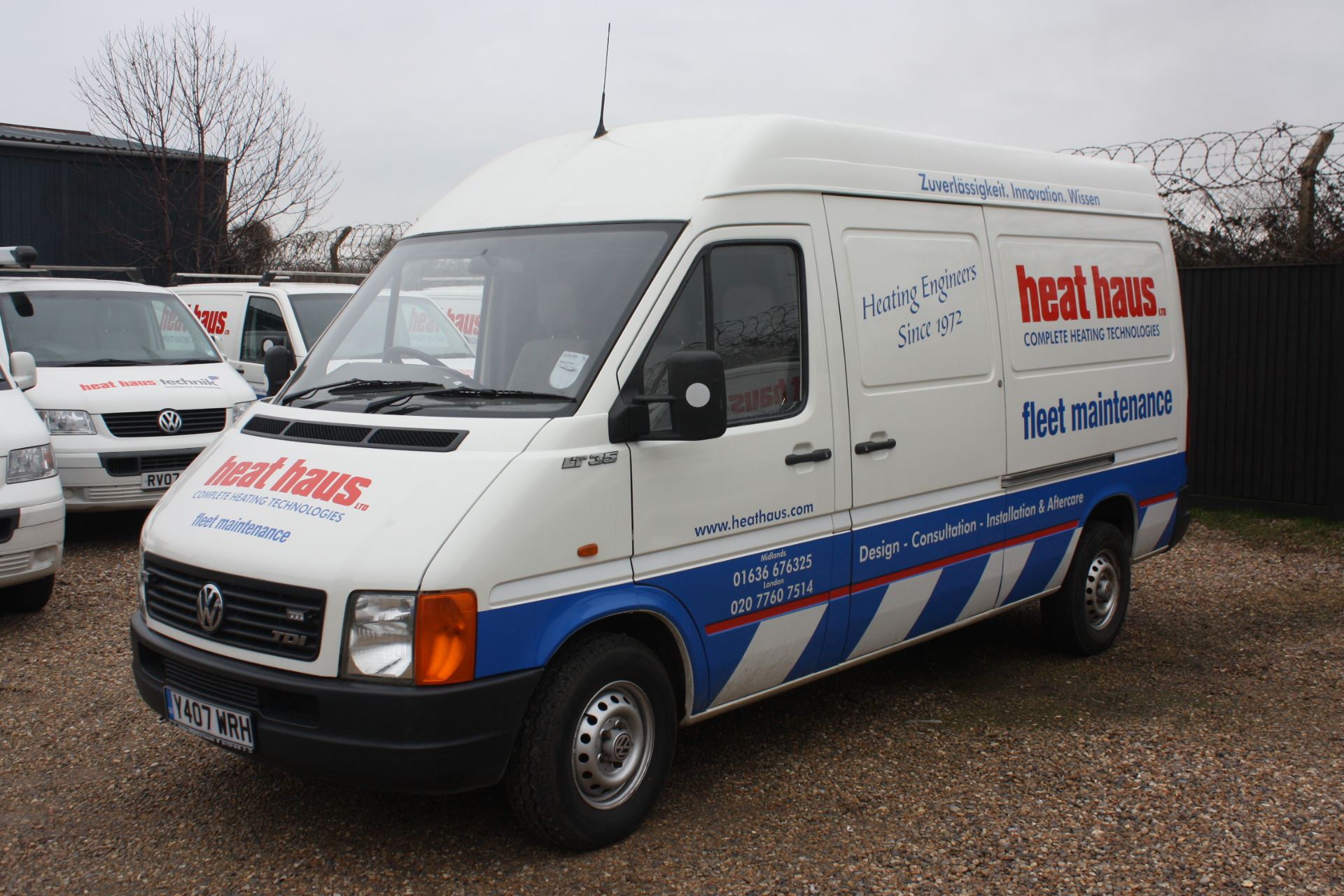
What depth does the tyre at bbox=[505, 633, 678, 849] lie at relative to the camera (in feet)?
12.6

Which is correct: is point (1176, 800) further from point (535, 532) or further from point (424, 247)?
point (424, 247)

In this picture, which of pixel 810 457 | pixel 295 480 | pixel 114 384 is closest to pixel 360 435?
pixel 295 480

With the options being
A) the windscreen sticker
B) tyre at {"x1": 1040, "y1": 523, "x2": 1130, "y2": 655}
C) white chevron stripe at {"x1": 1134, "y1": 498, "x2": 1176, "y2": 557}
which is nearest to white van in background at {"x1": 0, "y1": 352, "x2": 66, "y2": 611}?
the windscreen sticker

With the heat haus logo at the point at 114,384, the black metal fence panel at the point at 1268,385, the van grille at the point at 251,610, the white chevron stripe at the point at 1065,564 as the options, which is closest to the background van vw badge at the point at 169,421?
the heat haus logo at the point at 114,384

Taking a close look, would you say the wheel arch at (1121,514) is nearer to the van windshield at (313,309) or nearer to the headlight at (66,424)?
the headlight at (66,424)

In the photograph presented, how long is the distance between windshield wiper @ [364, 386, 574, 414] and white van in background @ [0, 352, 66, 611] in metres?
3.46

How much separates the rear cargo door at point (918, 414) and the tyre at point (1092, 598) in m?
0.82

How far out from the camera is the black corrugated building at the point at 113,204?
19.5 m

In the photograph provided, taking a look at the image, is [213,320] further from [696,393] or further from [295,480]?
[696,393]

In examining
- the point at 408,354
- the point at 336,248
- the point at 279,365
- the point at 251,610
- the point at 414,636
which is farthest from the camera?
the point at 336,248

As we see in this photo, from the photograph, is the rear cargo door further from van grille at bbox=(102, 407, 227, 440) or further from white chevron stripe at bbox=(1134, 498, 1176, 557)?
van grille at bbox=(102, 407, 227, 440)

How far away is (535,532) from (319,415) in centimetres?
109

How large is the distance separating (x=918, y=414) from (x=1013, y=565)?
1137 mm

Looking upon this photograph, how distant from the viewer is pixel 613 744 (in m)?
4.10
